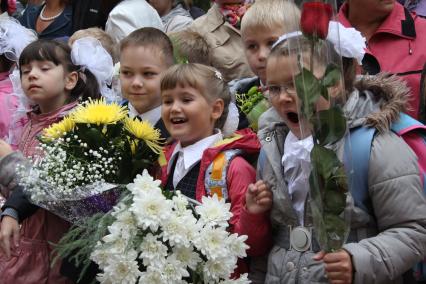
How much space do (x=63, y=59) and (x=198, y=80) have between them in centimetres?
118

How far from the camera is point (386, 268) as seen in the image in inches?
126

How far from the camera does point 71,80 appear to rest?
4953 millimetres

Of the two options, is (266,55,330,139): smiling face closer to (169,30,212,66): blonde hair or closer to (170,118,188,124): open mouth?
(170,118,188,124): open mouth

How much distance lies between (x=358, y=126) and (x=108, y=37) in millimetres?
3104

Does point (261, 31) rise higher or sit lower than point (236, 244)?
higher

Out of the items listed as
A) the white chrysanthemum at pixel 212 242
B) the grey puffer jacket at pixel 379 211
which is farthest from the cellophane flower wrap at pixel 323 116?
the white chrysanthemum at pixel 212 242

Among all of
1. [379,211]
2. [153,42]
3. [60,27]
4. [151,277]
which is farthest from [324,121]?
[60,27]

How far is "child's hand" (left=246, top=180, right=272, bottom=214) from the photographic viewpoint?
354 cm

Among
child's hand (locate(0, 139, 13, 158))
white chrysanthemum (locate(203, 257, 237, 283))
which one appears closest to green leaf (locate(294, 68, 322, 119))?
white chrysanthemum (locate(203, 257, 237, 283))

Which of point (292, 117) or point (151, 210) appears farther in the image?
point (292, 117)

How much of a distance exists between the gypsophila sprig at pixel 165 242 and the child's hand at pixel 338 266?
0.45 meters

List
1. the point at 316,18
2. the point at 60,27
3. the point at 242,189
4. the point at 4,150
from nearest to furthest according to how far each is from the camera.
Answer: the point at 316,18 < the point at 242,189 < the point at 4,150 < the point at 60,27

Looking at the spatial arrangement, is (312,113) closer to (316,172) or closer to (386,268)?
(316,172)

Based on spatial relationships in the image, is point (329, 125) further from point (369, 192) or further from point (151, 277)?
point (151, 277)
